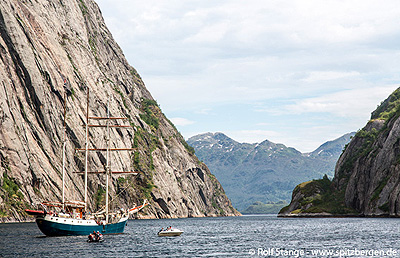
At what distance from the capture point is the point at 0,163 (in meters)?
168

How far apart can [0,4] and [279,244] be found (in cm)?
15295

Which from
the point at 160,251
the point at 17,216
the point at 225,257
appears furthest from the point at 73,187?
the point at 225,257

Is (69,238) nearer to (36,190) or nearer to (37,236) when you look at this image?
(37,236)

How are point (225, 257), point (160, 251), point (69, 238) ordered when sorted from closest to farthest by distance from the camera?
1. point (225, 257)
2. point (160, 251)
3. point (69, 238)

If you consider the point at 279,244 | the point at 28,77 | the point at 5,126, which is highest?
the point at 28,77

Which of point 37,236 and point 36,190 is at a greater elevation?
point 36,190

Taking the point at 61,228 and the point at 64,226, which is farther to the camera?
the point at 64,226

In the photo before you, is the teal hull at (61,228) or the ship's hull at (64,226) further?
the teal hull at (61,228)

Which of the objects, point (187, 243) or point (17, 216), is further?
point (17, 216)

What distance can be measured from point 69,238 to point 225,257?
44.5 metres

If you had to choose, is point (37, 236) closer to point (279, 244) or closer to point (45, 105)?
point (279, 244)

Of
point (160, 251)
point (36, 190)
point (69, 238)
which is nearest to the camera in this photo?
point (160, 251)

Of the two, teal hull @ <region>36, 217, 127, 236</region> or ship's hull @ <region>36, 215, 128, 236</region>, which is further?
teal hull @ <region>36, 217, 127, 236</region>

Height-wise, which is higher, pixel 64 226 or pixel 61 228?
pixel 64 226
